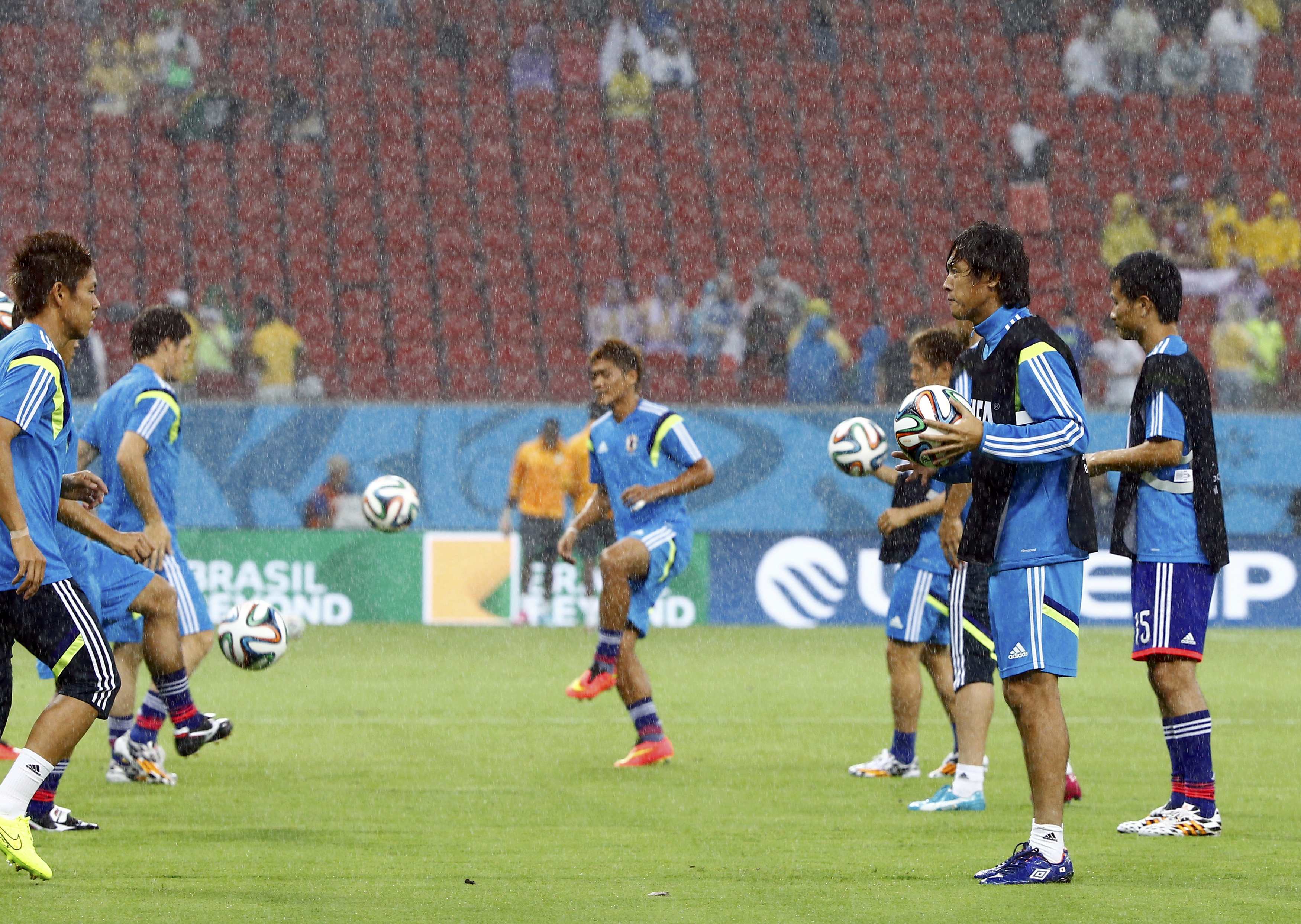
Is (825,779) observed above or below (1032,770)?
below

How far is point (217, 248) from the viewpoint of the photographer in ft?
75.2

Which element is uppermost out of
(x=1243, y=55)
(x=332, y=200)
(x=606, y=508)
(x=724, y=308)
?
(x=1243, y=55)

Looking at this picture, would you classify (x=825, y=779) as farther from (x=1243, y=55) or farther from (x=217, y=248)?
(x=1243, y=55)

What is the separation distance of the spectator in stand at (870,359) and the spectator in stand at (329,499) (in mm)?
5223

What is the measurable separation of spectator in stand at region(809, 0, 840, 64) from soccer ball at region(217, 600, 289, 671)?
1929 centimetres

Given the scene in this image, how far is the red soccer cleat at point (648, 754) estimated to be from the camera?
9.00 meters

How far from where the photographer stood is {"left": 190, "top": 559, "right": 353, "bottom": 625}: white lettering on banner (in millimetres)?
17688

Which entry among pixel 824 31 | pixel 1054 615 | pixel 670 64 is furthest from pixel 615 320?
pixel 1054 615

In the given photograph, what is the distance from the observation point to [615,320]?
21.3 metres

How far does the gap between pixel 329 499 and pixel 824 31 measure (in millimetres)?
11951

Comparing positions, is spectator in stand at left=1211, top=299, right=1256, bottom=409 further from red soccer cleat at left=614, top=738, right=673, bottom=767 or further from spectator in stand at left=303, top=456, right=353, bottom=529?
red soccer cleat at left=614, top=738, right=673, bottom=767

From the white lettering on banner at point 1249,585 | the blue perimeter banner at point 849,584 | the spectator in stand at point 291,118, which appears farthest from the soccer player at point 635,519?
the spectator in stand at point 291,118

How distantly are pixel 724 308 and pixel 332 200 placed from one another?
583 centimetres

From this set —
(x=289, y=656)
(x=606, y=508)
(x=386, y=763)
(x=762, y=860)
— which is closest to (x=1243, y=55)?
(x=289, y=656)
